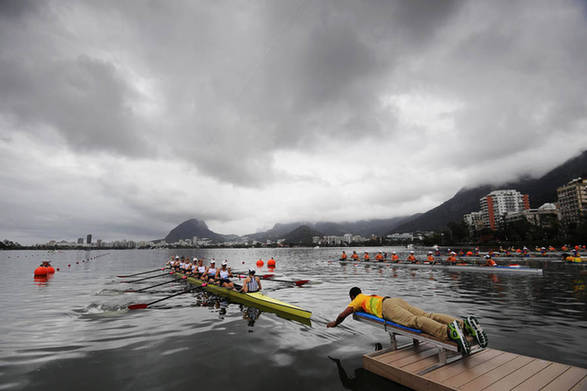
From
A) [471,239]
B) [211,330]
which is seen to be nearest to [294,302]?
[211,330]

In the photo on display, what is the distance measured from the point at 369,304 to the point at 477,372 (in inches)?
109

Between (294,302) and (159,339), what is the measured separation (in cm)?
825

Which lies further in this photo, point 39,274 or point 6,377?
point 39,274

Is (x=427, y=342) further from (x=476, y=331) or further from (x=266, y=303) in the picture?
(x=266, y=303)

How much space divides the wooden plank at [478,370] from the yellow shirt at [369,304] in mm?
2193

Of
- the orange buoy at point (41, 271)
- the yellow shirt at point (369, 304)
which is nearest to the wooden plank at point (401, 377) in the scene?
the yellow shirt at point (369, 304)

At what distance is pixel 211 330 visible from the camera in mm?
11609

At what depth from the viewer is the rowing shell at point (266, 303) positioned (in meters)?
12.3

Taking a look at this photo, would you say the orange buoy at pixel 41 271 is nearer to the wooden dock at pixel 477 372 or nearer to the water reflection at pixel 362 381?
the water reflection at pixel 362 381

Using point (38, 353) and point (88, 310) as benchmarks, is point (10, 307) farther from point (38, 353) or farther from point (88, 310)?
point (38, 353)

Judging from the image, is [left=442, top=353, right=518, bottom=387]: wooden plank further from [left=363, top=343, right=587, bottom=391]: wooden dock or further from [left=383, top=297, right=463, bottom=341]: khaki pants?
[left=383, top=297, right=463, bottom=341]: khaki pants

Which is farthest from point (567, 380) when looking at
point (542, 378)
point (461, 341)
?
point (461, 341)

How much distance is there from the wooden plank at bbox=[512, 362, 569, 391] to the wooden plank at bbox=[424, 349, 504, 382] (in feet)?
3.06

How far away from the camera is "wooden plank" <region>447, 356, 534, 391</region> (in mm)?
5052
